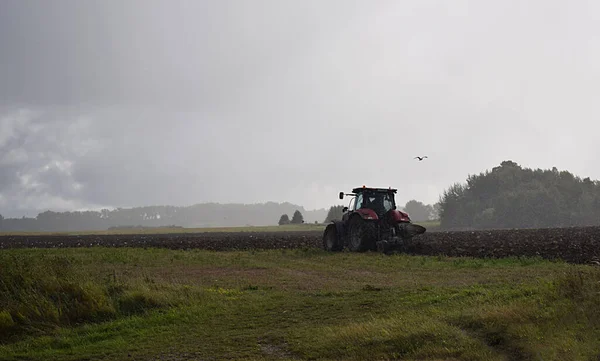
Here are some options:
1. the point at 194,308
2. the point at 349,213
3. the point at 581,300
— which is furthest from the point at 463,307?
the point at 349,213

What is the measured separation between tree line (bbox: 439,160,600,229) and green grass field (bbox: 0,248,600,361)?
7742 cm

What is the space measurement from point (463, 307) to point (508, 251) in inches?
535

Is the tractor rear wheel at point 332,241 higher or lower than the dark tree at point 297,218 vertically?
lower

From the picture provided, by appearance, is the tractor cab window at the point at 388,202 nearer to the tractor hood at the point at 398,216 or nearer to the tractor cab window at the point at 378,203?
the tractor cab window at the point at 378,203

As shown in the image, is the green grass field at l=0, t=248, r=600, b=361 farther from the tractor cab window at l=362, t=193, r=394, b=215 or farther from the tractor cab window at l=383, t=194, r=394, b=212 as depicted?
the tractor cab window at l=383, t=194, r=394, b=212

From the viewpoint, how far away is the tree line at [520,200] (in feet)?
290

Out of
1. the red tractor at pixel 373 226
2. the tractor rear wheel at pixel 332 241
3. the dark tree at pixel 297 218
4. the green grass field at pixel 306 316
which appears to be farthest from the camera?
the dark tree at pixel 297 218

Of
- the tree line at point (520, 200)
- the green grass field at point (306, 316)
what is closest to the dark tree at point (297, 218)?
the tree line at point (520, 200)

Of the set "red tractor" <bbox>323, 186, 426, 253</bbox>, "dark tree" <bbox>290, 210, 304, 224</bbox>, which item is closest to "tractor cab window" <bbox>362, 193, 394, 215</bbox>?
"red tractor" <bbox>323, 186, 426, 253</bbox>

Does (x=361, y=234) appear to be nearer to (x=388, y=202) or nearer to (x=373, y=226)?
(x=373, y=226)

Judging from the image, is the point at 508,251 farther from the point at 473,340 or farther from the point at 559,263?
the point at 473,340

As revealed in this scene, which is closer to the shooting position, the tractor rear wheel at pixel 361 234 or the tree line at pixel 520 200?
the tractor rear wheel at pixel 361 234

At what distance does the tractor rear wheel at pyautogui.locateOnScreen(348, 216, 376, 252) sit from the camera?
25.3 meters

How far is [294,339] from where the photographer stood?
31.3ft
